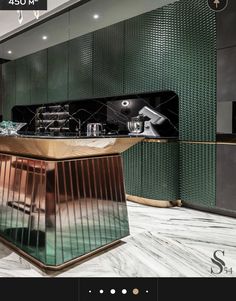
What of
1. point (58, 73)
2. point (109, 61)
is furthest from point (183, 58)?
point (58, 73)

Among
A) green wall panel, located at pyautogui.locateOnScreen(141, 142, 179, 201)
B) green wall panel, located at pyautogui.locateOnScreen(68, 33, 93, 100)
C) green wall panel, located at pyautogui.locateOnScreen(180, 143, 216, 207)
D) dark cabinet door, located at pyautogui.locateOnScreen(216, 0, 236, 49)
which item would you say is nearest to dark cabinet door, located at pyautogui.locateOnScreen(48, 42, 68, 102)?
green wall panel, located at pyautogui.locateOnScreen(68, 33, 93, 100)

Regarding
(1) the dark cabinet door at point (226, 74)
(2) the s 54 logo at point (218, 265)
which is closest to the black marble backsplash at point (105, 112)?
(1) the dark cabinet door at point (226, 74)

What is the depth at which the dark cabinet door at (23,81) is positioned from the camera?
644 centimetres

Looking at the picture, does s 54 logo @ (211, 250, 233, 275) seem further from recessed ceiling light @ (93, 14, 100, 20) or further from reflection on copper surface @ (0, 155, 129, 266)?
recessed ceiling light @ (93, 14, 100, 20)

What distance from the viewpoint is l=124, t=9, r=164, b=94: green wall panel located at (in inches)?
151

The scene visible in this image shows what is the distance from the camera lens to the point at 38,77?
6109 mm

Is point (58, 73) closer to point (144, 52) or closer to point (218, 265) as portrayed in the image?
point (144, 52)

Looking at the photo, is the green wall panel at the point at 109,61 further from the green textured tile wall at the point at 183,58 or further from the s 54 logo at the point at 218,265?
the s 54 logo at the point at 218,265

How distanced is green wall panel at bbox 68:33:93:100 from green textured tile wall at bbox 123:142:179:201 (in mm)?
1689

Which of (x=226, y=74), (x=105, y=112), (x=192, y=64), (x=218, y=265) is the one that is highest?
(x=192, y=64)

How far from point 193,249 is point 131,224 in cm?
82

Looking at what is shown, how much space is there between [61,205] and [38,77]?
4.80 meters
